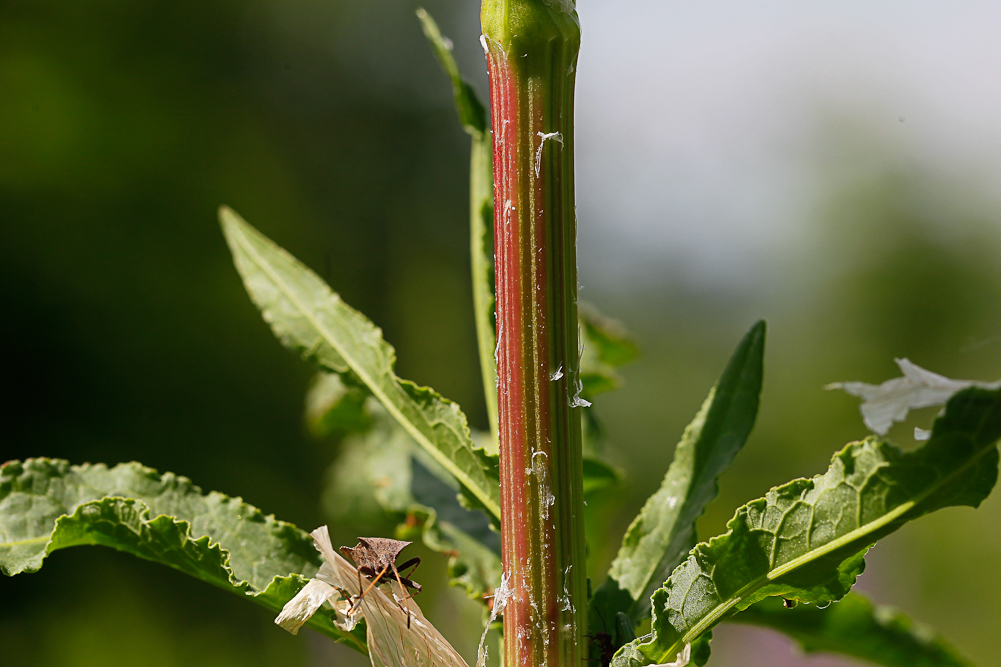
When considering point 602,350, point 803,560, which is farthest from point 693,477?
point 602,350

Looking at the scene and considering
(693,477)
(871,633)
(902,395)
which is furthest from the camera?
(871,633)

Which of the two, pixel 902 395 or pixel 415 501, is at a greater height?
pixel 902 395

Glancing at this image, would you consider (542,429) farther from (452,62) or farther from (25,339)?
(25,339)

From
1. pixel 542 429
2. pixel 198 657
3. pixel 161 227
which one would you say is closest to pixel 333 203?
pixel 161 227

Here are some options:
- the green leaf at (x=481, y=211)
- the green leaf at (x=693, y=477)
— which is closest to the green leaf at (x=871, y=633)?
the green leaf at (x=693, y=477)

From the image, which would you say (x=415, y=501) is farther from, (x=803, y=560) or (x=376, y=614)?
(x=803, y=560)

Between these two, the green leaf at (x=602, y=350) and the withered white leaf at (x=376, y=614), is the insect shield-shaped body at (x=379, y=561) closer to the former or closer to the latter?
the withered white leaf at (x=376, y=614)

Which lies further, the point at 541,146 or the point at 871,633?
the point at 871,633
